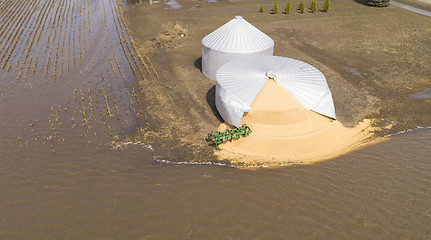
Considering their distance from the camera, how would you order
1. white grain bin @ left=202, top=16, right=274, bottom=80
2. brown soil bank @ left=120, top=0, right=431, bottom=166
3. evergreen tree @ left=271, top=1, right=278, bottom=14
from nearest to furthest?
brown soil bank @ left=120, top=0, right=431, bottom=166 → white grain bin @ left=202, top=16, right=274, bottom=80 → evergreen tree @ left=271, top=1, right=278, bottom=14

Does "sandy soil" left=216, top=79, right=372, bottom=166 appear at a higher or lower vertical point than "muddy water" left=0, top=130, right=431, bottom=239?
higher

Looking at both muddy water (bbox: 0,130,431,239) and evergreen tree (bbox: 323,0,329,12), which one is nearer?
muddy water (bbox: 0,130,431,239)

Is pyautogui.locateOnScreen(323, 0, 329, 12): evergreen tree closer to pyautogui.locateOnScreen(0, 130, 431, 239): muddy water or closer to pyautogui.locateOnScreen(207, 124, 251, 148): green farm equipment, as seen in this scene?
pyautogui.locateOnScreen(0, 130, 431, 239): muddy water

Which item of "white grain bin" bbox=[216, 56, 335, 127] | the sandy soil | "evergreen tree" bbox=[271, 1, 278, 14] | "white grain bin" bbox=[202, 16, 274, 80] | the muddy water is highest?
"evergreen tree" bbox=[271, 1, 278, 14]

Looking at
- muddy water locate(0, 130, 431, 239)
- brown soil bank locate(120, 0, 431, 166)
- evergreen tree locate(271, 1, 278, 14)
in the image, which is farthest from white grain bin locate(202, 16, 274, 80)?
evergreen tree locate(271, 1, 278, 14)

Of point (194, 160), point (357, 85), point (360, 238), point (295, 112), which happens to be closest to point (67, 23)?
point (194, 160)

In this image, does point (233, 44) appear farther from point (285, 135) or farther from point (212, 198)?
point (212, 198)

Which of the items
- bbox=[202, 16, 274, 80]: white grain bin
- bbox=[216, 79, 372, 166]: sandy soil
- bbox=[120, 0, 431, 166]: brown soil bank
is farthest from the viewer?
bbox=[202, 16, 274, 80]: white grain bin
